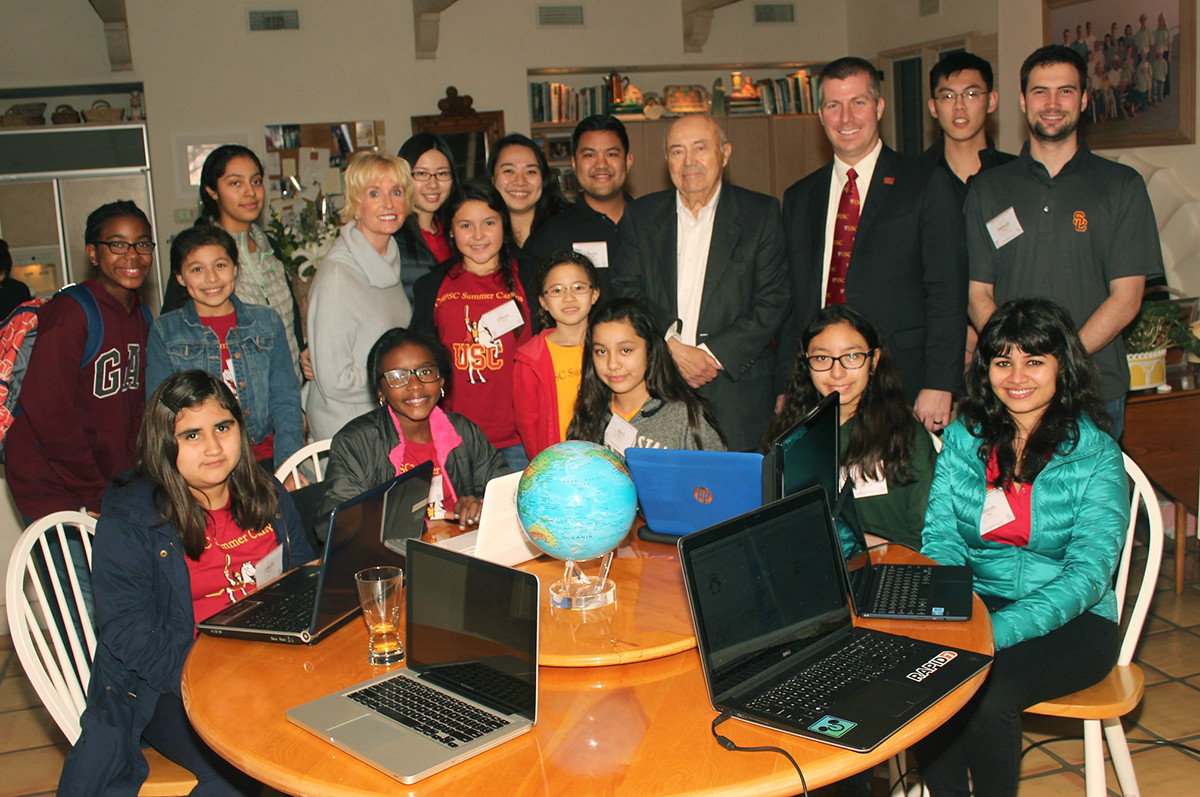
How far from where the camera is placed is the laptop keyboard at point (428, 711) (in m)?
1.48

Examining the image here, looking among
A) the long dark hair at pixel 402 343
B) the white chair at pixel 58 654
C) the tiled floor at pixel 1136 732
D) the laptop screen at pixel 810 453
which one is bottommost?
the tiled floor at pixel 1136 732

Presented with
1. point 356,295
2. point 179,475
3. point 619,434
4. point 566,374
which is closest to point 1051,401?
point 619,434

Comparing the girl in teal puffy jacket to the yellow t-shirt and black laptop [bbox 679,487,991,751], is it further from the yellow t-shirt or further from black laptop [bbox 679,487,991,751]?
the yellow t-shirt

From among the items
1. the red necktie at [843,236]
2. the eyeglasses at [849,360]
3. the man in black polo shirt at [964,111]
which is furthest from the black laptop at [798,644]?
the man in black polo shirt at [964,111]

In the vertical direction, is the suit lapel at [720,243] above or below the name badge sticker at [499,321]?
above

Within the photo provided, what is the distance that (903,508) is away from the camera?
247cm

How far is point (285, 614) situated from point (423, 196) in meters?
2.06

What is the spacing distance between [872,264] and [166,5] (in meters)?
6.71

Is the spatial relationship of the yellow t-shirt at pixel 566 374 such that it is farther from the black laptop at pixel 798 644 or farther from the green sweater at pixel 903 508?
the black laptop at pixel 798 644

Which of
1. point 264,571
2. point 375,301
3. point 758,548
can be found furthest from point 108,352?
point 758,548

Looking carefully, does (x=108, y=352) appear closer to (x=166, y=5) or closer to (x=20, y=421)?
(x=20, y=421)

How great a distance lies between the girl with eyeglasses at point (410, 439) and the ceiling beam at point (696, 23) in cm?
623

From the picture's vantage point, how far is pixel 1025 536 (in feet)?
7.36

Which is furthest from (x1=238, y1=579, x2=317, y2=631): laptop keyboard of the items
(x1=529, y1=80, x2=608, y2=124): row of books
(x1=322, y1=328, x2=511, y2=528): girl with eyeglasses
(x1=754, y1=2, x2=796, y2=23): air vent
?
(x1=754, y1=2, x2=796, y2=23): air vent
